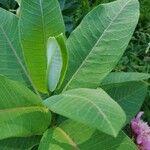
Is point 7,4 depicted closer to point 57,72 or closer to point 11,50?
point 11,50

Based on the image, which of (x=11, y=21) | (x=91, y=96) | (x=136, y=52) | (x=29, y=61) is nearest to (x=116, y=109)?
(x=91, y=96)

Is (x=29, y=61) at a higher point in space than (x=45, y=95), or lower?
higher

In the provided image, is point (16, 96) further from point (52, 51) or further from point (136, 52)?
point (136, 52)

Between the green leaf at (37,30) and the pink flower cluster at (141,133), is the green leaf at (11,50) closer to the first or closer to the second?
the green leaf at (37,30)

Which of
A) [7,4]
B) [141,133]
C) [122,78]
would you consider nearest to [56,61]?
[122,78]

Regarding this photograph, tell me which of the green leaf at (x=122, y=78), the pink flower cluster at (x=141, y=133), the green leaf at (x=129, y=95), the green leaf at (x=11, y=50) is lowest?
the pink flower cluster at (x=141, y=133)

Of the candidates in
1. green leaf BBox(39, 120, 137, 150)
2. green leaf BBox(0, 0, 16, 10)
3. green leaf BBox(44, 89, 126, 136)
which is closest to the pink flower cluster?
green leaf BBox(39, 120, 137, 150)

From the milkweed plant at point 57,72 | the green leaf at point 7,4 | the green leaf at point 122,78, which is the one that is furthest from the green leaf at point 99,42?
the green leaf at point 7,4
